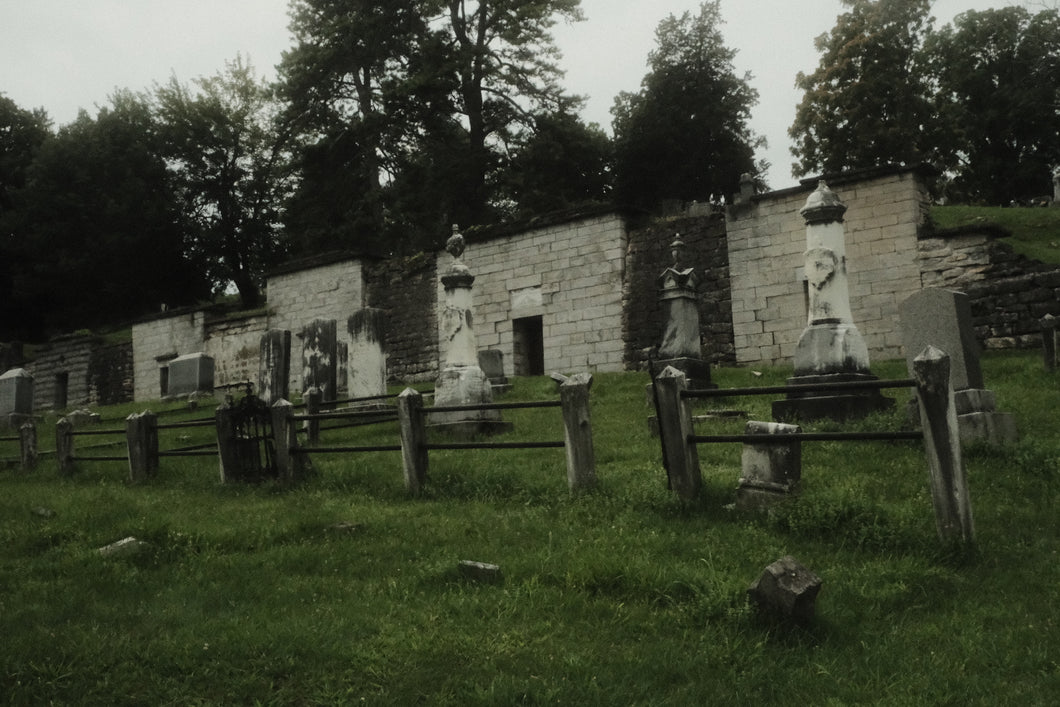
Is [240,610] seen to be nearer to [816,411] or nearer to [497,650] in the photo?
[497,650]

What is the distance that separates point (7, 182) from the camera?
35.5m

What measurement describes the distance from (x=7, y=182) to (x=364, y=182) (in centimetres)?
1692

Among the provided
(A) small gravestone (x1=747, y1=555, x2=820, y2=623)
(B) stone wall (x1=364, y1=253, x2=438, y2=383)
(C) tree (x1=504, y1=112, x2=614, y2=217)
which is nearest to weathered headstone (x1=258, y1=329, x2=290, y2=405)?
(B) stone wall (x1=364, y1=253, x2=438, y2=383)

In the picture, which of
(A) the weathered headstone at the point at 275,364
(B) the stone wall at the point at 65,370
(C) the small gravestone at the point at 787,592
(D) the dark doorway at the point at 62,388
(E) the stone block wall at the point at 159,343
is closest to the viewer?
(C) the small gravestone at the point at 787,592

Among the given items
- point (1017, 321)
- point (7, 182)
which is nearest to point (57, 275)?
point (7, 182)

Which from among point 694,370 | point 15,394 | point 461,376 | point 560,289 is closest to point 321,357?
point 461,376

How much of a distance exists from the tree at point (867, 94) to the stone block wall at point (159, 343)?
2121 cm

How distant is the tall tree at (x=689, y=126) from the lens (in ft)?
91.0

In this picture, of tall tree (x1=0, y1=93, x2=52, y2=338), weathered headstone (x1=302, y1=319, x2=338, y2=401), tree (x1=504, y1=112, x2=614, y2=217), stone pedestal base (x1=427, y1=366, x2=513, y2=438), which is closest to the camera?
stone pedestal base (x1=427, y1=366, x2=513, y2=438)

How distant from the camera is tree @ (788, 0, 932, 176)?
27.5 m

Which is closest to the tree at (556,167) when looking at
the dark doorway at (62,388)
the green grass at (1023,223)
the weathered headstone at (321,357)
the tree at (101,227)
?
the green grass at (1023,223)

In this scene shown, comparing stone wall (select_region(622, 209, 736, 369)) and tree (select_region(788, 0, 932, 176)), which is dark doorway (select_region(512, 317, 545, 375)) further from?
tree (select_region(788, 0, 932, 176))

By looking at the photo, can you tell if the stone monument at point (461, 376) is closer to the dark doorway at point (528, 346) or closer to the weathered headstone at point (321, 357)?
the weathered headstone at point (321, 357)

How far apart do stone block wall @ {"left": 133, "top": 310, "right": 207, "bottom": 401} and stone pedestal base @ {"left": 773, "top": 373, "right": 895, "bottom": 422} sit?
73.4 ft
